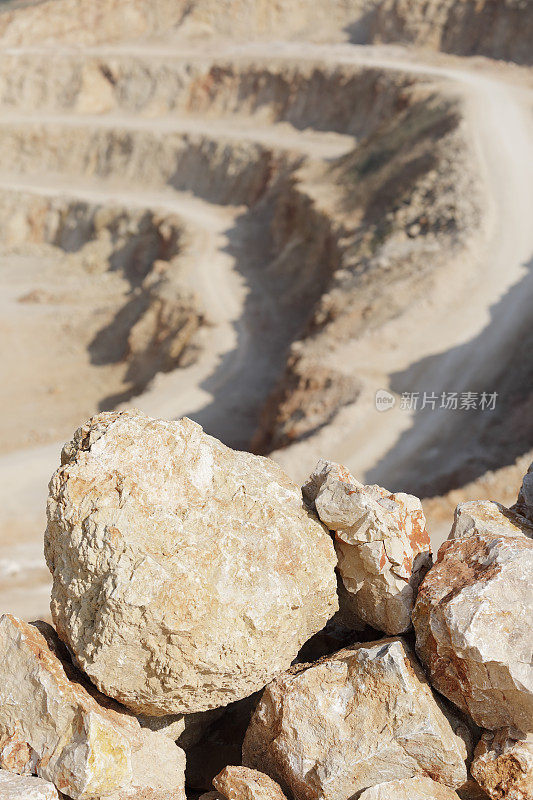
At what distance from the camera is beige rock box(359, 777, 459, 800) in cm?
489

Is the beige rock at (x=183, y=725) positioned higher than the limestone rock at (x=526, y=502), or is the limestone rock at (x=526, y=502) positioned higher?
the limestone rock at (x=526, y=502)

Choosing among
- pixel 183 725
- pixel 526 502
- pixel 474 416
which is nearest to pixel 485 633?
pixel 526 502

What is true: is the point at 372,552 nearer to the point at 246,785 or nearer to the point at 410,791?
the point at 410,791

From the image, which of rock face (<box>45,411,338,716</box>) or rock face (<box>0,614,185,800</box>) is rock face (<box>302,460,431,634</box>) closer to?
rock face (<box>45,411,338,716</box>)

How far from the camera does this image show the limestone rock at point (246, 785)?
505cm

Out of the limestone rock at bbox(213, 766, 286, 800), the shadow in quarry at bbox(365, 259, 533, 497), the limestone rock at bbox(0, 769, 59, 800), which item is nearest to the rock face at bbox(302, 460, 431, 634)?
the limestone rock at bbox(213, 766, 286, 800)

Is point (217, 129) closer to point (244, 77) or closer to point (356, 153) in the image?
point (244, 77)

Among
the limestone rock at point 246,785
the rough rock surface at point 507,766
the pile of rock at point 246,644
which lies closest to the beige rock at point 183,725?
the pile of rock at point 246,644

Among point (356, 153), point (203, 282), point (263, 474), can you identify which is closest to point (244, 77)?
point (356, 153)

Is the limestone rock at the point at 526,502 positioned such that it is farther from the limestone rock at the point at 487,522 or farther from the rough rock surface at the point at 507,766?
the rough rock surface at the point at 507,766

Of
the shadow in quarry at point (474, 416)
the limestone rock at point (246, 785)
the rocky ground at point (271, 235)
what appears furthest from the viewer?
the rocky ground at point (271, 235)

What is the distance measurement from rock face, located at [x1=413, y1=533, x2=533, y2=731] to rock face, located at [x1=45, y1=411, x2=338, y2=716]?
92cm

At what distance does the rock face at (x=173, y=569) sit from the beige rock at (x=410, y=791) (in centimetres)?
111

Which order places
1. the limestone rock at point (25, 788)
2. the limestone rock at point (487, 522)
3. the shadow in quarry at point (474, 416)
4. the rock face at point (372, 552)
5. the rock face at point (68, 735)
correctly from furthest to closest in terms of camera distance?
the shadow in quarry at point (474, 416)
the limestone rock at point (487, 522)
the rock face at point (372, 552)
the rock face at point (68, 735)
the limestone rock at point (25, 788)
